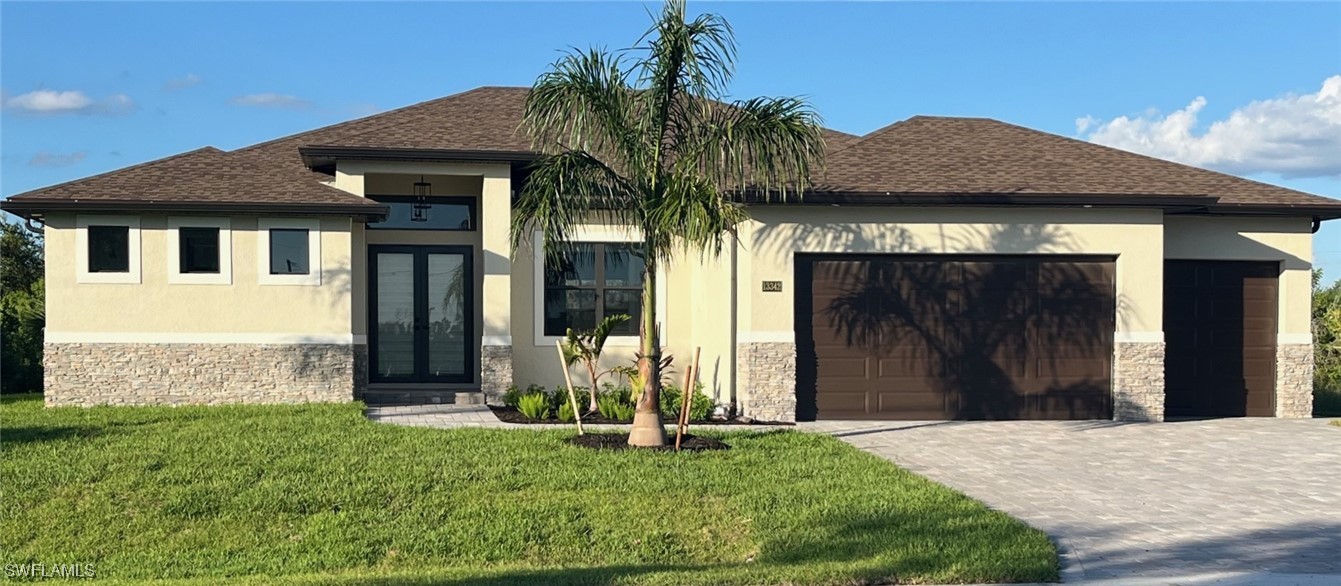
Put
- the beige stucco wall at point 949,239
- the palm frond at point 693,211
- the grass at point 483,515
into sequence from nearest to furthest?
the grass at point 483,515 → the palm frond at point 693,211 → the beige stucco wall at point 949,239

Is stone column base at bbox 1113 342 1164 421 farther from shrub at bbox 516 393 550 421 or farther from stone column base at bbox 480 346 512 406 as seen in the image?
stone column base at bbox 480 346 512 406

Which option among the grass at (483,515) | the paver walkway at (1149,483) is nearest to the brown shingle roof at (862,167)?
the paver walkway at (1149,483)

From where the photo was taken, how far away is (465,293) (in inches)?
749

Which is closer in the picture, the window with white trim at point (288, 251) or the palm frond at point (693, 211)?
the palm frond at point (693, 211)

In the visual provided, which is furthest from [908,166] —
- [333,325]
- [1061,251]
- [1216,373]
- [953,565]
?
[953,565]

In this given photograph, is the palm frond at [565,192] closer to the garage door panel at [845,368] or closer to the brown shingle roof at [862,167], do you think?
the brown shingle roof at [862,167]

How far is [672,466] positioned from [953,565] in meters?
3.91

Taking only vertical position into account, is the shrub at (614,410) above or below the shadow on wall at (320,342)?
below

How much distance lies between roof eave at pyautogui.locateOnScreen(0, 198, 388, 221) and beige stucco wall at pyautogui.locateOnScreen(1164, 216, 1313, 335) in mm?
11756

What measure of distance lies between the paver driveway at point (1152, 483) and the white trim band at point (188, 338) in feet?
22.7

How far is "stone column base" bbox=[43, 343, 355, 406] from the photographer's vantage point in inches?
664

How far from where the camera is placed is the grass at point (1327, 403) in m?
20.0

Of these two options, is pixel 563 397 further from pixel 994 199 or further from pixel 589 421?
pixel 994 199

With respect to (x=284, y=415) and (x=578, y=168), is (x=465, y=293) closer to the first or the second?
(x=284, y=415)
